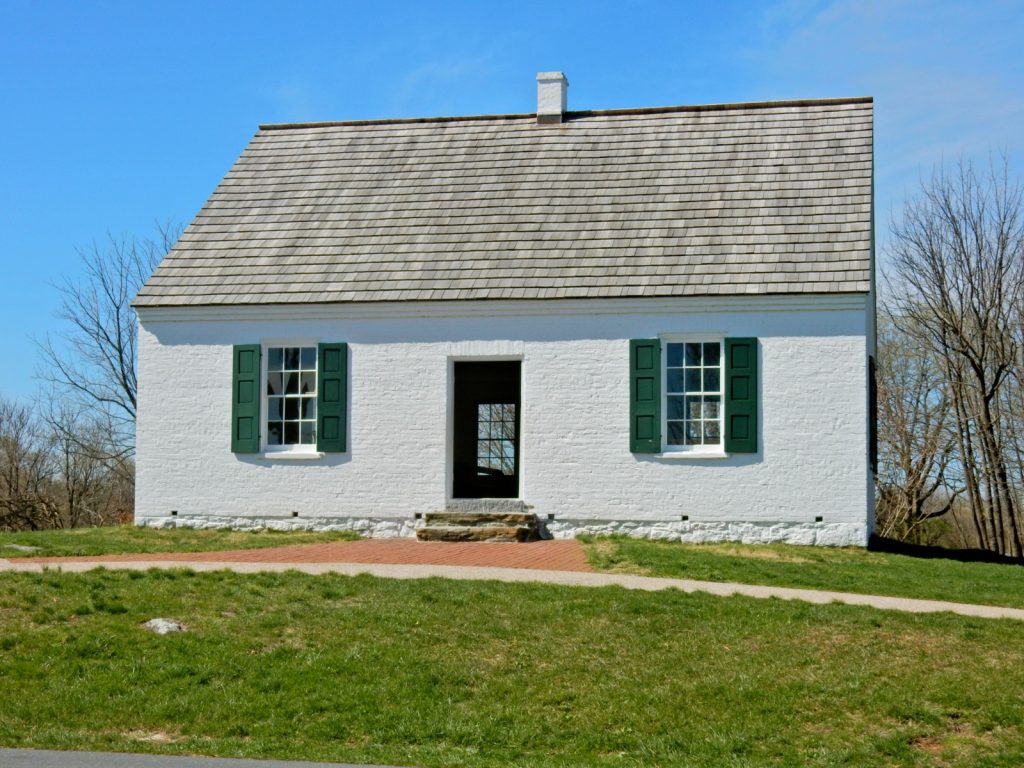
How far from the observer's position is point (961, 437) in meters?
29.1

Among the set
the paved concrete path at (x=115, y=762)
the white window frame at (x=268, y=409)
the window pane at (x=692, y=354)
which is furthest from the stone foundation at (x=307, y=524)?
the paved concrete path at (x=115, y=762)

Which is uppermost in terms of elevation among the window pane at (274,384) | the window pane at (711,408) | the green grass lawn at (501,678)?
the window pane at (274,384)

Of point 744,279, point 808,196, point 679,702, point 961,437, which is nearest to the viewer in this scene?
point 679,702

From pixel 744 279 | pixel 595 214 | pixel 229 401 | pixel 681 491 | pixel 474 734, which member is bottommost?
pixel 474 734

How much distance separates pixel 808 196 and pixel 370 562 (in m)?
9.28

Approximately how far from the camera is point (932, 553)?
19547 mm

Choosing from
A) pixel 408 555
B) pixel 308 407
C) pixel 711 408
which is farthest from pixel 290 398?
pixel 711 408

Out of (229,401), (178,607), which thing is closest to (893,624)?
(178,607)

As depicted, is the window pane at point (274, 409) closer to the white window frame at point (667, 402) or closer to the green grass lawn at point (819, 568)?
the green grass lawn at point (819, 568)

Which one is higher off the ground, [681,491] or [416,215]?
[416,215]

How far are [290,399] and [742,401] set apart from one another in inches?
277

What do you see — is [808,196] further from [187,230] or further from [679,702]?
[679,702]

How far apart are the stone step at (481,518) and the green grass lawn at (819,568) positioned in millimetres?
955

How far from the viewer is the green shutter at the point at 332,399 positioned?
1961 cm
